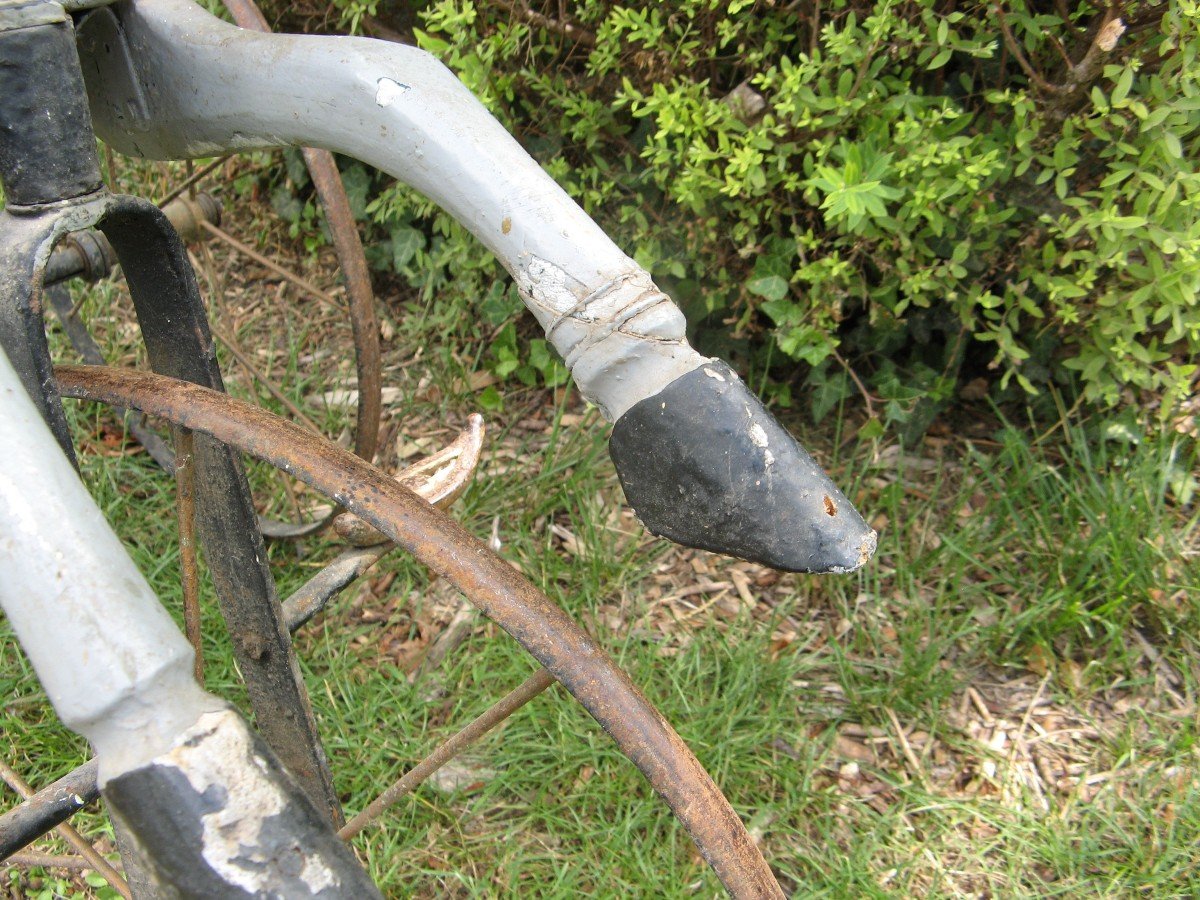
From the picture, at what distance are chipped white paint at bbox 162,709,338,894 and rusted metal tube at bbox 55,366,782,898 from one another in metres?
0.23

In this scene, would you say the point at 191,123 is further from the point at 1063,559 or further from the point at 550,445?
the point at 1063,559

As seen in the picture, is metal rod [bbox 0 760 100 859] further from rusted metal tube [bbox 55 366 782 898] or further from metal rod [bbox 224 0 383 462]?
metal rod [bbox 224 0 383 462]

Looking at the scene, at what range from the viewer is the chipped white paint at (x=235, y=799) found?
67 cm

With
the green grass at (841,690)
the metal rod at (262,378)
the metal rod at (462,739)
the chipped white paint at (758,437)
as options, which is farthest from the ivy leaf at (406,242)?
the chipped white paint at (758,437)

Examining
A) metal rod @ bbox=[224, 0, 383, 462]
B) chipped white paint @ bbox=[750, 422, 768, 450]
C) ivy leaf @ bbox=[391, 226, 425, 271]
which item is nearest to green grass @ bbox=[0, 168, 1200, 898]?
metal rod @ bbox=[224, 0, 383, 462]

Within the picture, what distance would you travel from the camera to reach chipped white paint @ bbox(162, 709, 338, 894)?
67 centimetres

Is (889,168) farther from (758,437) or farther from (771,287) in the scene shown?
(758,437)

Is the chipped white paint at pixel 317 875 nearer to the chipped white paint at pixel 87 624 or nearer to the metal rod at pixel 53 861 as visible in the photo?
the chipped white paint at pixel 87 624

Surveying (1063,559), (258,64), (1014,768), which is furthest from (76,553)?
Answer: (1063,559)

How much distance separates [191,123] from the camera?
1212 mm

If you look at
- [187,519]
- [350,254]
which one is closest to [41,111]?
[187,519]

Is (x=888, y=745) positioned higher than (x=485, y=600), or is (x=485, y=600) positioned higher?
(x=485, y=600)

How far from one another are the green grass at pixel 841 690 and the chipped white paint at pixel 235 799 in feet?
3.40

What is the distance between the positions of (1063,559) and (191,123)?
162 cm
